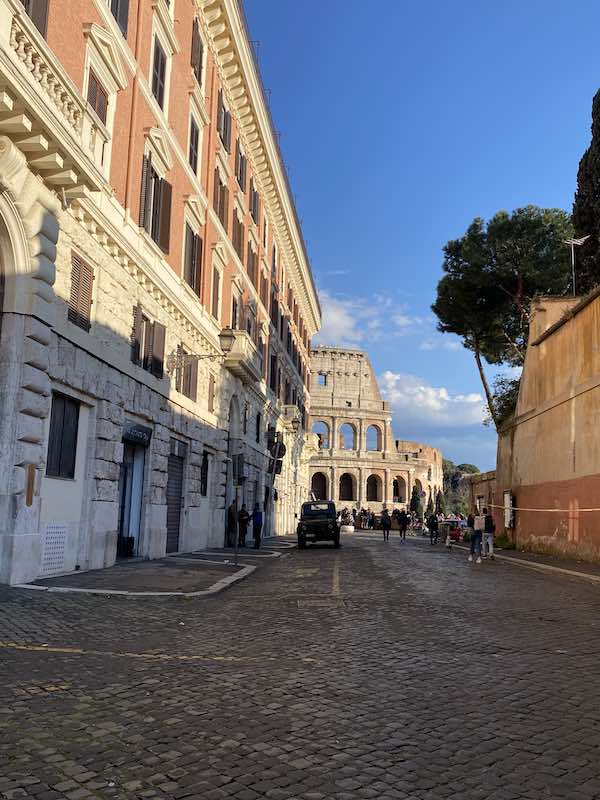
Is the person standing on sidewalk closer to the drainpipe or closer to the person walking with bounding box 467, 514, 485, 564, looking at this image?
the person walking with bounding box 467, 514, 485, 564

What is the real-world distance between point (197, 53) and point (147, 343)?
34.0 ft

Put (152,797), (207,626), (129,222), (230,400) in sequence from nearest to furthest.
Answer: (152,797), (207,626), (129,222), (230,400)

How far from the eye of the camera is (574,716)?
4848mm

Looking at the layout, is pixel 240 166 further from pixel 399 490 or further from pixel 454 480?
pixel 454 480

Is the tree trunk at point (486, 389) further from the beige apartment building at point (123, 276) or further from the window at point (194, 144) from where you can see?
the window at point (194, 144)

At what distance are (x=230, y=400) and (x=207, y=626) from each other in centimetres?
1831

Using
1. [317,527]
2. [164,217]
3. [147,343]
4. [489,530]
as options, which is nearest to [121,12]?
[164,217]

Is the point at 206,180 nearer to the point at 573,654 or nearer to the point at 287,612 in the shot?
the point at 287,612

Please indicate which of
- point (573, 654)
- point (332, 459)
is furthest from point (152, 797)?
point (332, 459)

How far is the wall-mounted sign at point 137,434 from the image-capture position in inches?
615

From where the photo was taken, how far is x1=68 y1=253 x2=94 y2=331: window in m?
12.9

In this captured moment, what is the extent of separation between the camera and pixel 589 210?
2972 cm

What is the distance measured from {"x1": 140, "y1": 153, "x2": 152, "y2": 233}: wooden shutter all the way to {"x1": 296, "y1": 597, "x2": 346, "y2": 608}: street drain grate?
9.71m

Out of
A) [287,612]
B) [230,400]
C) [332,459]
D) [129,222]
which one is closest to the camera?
[287,612]
